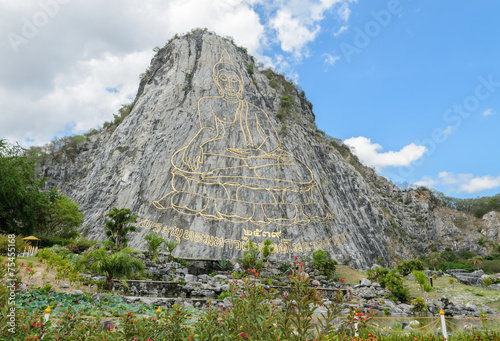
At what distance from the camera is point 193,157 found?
22.2m

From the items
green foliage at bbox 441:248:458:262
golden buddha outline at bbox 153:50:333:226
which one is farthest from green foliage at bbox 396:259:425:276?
green foliage at bbox 441:248:458:262

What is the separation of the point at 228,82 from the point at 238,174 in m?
9.91

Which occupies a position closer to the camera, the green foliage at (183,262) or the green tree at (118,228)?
the green tree at (118,228)

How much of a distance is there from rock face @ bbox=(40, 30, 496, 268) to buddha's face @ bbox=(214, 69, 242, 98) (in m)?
0.12

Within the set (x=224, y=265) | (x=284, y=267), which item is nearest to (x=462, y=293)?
(x=284, y=267)

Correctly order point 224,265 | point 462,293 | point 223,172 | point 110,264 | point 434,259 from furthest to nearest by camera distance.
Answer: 1. point 434,259
2. point 223,172
3. point 224,265
4. point 462,293
5. point 110,264

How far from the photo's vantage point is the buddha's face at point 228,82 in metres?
27.3

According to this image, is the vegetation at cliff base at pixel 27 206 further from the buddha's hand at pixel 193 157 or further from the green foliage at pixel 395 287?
the green foliage at pixel 395 287

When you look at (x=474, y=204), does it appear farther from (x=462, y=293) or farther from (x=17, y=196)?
(x=17, y=196)

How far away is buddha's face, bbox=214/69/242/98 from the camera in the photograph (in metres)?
27.3

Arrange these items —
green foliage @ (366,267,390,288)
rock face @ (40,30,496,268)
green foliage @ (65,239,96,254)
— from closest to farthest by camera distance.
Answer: green foliage @ (366,267,390,288)
green foliage @ (65,239,96,254)
rock face @ (40,30,496,268)

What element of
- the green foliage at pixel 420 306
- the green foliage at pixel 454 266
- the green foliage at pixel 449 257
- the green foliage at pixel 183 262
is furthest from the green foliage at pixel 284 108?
the green foliage at pixel 449 257

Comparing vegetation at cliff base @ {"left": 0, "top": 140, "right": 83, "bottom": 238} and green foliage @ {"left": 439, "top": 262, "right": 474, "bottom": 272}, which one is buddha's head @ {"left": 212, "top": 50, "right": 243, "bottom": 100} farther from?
green foliage @ {"left": 439, "top": 262, "right": 474, "bottom": 272}

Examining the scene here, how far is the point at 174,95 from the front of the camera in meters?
27.0
